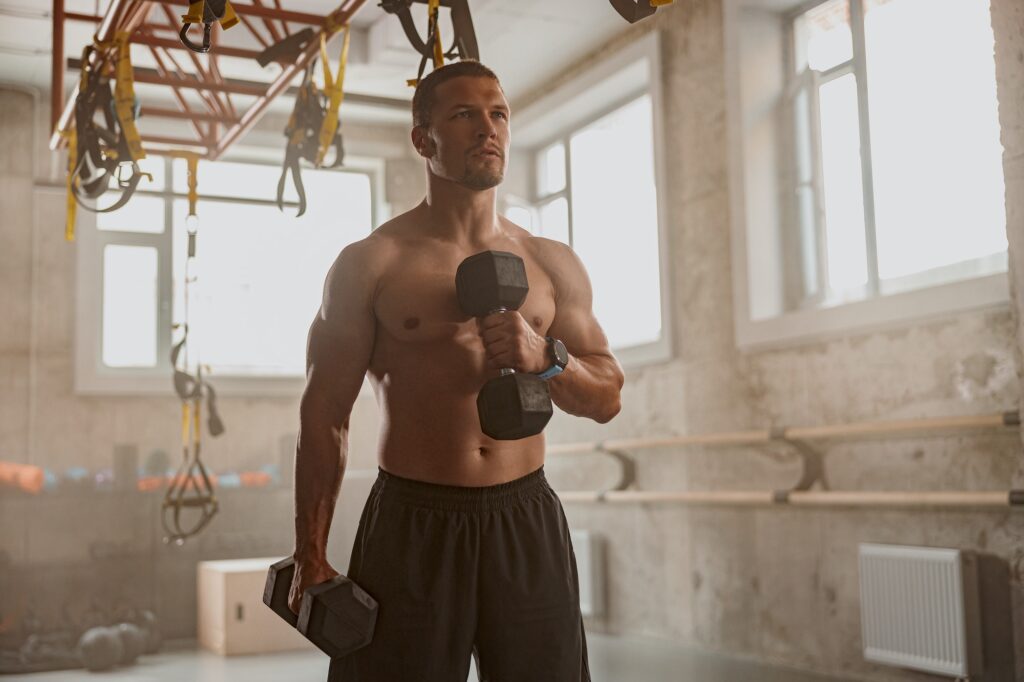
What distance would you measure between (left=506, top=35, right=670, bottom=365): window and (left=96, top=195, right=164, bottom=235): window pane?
2617mm

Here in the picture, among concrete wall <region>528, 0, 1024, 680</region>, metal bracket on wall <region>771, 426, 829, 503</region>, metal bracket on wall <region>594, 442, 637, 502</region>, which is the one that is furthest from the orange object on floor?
metal bracket on wall <region>771, 426, 829, 503</region>

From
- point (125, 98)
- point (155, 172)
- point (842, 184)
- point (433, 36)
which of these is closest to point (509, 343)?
point (433, 36)

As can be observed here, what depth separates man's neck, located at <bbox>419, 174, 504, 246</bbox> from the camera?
6.87 feet

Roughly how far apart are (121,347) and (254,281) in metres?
1.00

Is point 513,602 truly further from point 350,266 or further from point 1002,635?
point 1002,635

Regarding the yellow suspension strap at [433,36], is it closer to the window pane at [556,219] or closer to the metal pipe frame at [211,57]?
the metal pipe frame at [211,57]

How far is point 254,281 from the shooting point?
7684 mm

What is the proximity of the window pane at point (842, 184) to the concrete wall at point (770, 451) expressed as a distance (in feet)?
1.40

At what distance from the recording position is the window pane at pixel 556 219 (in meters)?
7.42

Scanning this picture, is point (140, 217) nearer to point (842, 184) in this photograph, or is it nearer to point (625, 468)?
point (625, 468)

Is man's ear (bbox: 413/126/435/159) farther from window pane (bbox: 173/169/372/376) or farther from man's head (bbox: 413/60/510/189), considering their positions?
window pane (bbox: 173/169/372/376)

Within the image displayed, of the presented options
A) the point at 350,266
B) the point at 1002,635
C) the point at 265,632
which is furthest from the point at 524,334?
the point at 265,632

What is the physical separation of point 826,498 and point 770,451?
66 cm

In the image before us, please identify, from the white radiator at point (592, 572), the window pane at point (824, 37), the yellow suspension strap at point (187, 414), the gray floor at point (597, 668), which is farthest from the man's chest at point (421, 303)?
the white radiator at point (592, 572)
